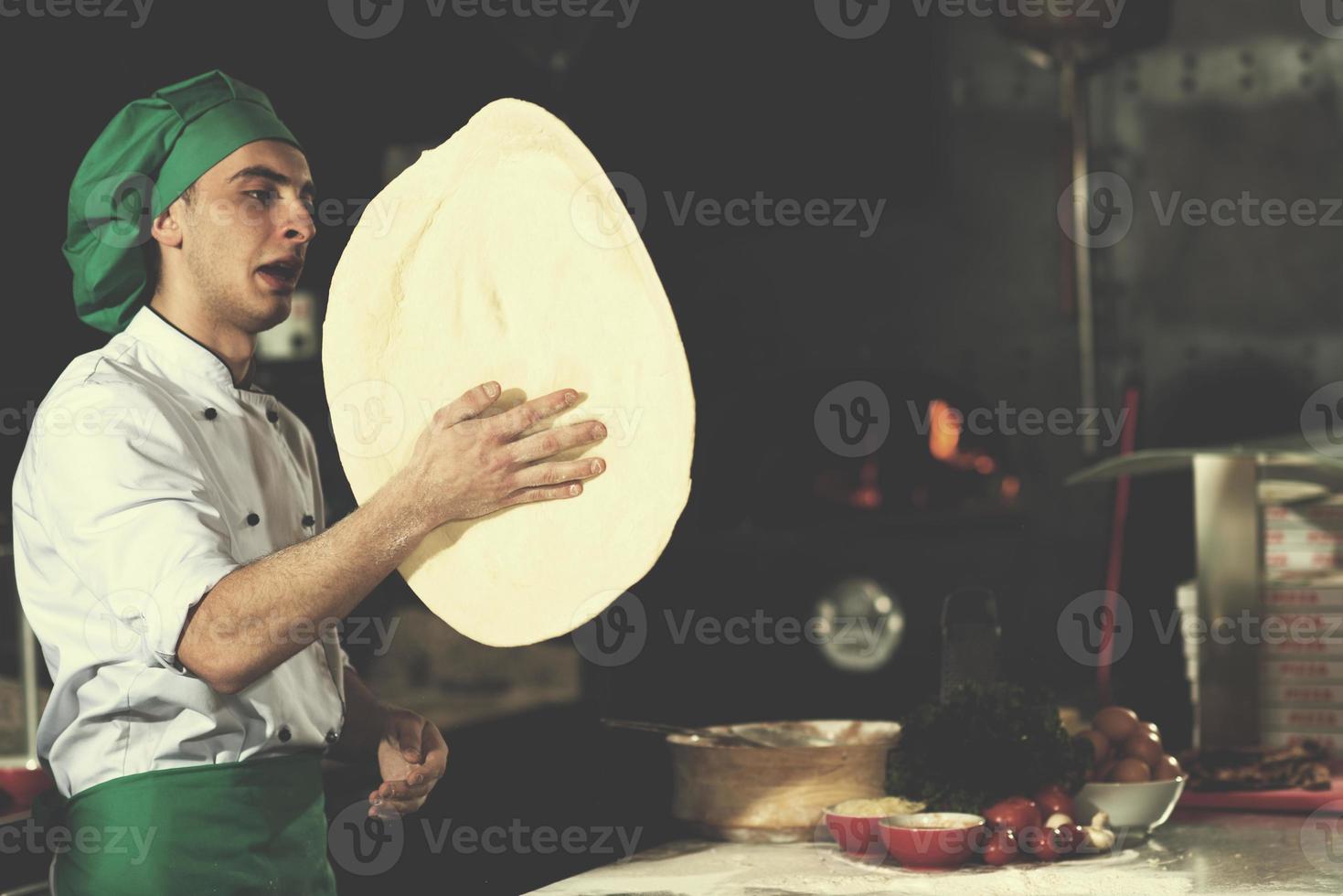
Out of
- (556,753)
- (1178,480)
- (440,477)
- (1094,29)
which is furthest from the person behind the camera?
(1178,480)

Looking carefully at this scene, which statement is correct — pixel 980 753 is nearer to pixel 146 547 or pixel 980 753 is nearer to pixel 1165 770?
pixel 1165 770

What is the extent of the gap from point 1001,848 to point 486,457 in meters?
1.08

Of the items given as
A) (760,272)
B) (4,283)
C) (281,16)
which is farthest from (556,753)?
(760,272)

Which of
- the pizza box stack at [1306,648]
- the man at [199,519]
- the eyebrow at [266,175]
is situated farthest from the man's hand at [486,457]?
the pizza box stack at [1306,648]

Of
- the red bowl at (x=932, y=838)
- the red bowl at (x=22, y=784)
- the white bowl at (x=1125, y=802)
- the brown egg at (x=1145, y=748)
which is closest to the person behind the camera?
the red bowl at (x=932, y=838)

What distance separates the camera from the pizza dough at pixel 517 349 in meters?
1.70

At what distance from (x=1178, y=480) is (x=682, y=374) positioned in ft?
10.1

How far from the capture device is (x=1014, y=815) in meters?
2.27

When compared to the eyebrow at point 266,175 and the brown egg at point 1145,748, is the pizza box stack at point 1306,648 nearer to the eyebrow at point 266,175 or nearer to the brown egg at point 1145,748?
the brown egg at point 1145,748

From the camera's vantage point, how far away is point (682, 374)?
66.1 inches

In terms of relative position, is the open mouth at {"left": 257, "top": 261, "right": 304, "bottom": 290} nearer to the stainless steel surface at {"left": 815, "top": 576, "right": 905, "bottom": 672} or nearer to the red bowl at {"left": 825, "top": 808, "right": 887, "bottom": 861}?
the red bowl at {"left": 825, "top": 808, "right": 887, "bottom": 861}

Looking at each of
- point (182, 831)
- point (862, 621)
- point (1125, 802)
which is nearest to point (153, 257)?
point (182, 831)

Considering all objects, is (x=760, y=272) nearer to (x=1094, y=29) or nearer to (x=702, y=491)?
(x=702, y=491)

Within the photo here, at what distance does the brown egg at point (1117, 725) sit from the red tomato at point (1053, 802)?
286mm
